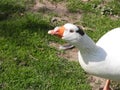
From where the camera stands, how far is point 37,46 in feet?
14.3

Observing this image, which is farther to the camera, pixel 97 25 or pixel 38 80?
pixel 97 25

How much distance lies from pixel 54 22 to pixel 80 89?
3.82 feet

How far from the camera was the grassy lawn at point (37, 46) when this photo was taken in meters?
3.94

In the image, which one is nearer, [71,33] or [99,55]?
[71,33]

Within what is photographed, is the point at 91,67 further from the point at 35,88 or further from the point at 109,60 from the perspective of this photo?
the point at 35,88

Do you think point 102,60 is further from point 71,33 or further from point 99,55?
point 71,33

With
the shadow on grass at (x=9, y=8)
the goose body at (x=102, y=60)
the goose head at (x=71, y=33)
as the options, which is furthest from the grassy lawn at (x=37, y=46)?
the goose head at (x=71, y=33)

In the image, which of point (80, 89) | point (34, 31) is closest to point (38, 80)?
point (80, 89)

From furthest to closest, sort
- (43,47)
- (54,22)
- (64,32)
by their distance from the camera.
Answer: (54,22)
(43,47)
(64,32)

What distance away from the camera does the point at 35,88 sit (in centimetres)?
387

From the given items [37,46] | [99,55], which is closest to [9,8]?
[37,46]

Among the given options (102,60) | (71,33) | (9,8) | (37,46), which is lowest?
(37,46)

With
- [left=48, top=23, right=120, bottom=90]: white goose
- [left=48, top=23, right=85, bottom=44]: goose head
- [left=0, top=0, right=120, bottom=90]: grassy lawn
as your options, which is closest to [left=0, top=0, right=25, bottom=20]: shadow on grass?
[left=0, top=0, right=120, bottom=90]: grassy lawn

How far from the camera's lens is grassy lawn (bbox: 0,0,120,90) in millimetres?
3939
